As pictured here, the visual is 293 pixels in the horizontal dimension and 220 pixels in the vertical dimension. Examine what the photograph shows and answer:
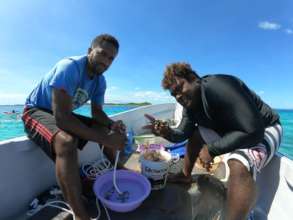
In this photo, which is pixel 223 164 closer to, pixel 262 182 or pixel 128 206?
pixel 262 182

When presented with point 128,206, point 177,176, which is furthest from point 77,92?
point 177,176

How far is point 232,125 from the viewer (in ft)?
4.56

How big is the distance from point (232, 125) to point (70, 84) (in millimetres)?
1189

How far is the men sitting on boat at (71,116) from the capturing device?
1.24 m

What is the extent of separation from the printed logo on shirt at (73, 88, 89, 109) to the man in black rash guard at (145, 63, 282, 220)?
2.40 ft

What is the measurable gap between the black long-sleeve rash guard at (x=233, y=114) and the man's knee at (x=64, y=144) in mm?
932

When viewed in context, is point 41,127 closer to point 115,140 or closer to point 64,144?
point 64,144

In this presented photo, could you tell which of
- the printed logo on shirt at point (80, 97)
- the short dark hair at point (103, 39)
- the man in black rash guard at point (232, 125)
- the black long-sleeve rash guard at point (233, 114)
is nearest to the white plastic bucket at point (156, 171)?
the man in black rash guard at point (232, 125)

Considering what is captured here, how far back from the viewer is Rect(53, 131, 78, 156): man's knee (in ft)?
4.13

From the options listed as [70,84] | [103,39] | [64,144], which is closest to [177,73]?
[103,39]

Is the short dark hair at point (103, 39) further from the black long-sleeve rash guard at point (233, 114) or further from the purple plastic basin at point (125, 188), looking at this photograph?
the purple plastic basin at point (125, 188)

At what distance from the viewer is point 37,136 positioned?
148 cm

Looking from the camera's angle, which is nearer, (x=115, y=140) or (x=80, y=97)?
(x=115, y=140)

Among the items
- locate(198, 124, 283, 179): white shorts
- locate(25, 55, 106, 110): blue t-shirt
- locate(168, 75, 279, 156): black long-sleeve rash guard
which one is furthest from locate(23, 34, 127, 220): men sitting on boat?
locate(198, 124, 283, 179): white shorts
